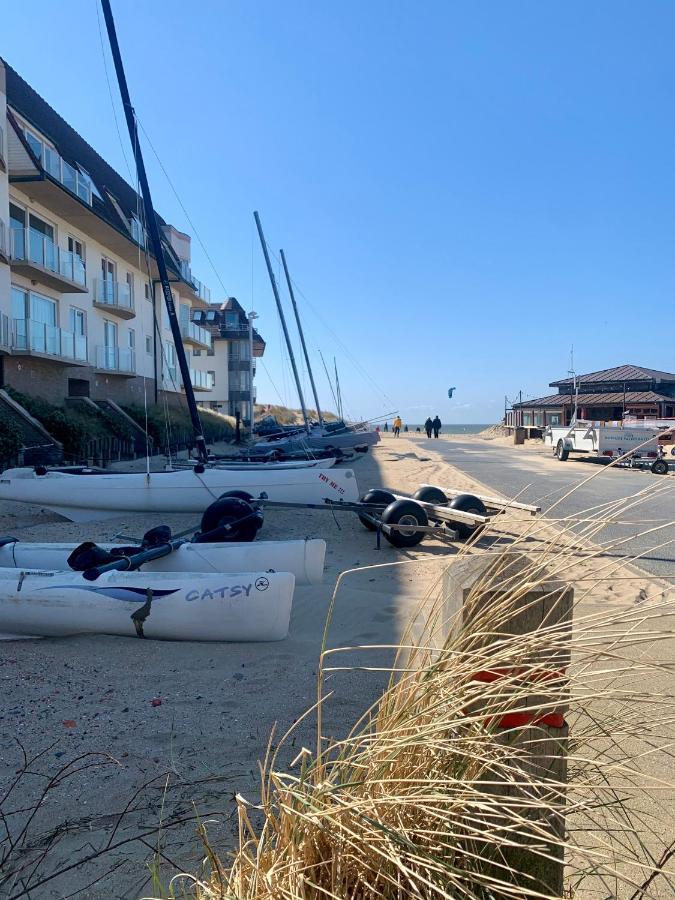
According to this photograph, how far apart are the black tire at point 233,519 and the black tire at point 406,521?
1.93 meters

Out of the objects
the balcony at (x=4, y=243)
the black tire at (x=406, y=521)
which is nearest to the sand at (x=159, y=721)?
the black tire at (x=406, y=521)

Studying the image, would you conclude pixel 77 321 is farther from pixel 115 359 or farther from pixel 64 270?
pixel 64 270

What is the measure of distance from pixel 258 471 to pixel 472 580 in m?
11.3

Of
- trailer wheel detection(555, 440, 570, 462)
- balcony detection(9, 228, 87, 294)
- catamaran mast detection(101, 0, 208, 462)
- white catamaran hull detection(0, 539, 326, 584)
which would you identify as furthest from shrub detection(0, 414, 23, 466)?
trailer wheel detection(555, 440, 570, 462)

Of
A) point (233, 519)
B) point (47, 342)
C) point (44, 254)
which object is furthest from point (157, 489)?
point (44, 254)

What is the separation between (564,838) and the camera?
68.6 inches

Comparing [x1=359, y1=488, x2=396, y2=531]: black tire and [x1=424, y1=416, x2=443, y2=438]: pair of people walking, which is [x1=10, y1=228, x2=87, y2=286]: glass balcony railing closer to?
[x1=359, y1=488, x2=396, y2=531]: black tire

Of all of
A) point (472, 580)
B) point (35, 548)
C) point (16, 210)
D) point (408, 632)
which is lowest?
point (35, 548)

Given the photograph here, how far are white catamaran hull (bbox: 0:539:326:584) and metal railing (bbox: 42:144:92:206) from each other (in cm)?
2049

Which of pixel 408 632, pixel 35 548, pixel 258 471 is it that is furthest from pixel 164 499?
pixel 408 632

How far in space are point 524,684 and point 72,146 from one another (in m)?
36.7

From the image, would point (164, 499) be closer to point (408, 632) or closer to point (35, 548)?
point (35, 548)

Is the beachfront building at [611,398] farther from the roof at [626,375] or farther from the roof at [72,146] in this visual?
the roof at [72,146]

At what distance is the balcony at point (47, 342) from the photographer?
70.3ft
